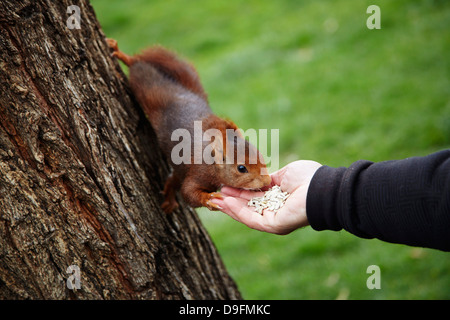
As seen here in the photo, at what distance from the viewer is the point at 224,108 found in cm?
546

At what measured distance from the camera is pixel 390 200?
167cm

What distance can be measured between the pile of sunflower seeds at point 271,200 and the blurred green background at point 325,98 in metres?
1.35

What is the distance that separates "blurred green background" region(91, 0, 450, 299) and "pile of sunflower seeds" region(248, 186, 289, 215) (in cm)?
135

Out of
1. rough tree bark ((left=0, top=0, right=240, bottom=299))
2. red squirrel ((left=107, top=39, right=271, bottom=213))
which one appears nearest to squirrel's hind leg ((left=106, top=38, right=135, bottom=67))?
red squirrel ((left=107, top=39, right=271, bottom=213))

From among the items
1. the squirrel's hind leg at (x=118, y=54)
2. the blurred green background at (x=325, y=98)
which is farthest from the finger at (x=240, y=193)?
the blurred green background at (x=325, y=98)

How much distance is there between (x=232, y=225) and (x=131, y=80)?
6.73ft

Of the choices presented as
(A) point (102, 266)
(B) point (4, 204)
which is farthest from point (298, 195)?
(B) point (4, 204)

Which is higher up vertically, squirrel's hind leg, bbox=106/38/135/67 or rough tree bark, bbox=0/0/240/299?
squirrel's hind leg, bbox=106/38/135/67

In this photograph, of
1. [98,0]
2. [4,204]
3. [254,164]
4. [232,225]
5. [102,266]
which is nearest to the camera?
[4,204]

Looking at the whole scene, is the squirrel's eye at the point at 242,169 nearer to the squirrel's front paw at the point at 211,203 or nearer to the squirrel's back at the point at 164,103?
the squirrel's front paw at the point at 211,203

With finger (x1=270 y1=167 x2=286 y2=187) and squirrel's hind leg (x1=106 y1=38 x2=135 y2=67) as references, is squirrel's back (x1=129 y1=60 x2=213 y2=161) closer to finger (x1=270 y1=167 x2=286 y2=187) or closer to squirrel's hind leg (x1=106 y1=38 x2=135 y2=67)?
squirrel's hind leg (x1=106 y1=38 x2=135 y2=67)

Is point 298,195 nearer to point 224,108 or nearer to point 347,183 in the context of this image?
point 347,183

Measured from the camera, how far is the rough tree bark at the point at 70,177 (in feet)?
5.74

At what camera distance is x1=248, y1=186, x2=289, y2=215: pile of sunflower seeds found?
2.09m
